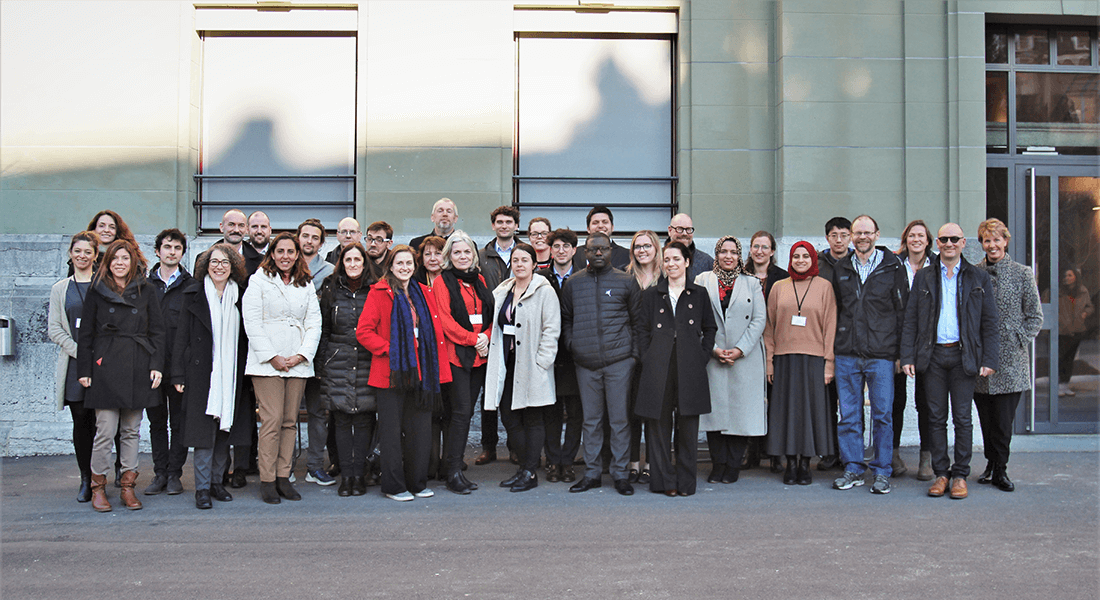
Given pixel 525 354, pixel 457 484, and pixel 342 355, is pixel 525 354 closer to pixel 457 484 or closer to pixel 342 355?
pixel 457 484

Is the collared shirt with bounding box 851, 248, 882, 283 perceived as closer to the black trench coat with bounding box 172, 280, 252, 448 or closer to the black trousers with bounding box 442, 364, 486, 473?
the black trousers with bounding box 442, 364, 486, 473

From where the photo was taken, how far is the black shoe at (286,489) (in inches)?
263

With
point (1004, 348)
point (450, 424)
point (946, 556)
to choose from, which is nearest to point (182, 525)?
point (450, 424)

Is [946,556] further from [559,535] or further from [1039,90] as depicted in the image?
[1039,90]

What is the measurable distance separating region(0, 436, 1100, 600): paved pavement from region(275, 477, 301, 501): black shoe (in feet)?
0.48

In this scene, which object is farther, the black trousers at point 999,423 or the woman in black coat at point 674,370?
the black trousers at point 999,423

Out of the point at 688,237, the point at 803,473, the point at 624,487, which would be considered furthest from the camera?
the point at 688,237

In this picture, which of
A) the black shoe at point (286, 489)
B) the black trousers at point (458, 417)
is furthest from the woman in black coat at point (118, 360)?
the black trousers at point (458, 417)

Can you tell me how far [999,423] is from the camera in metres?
7.13

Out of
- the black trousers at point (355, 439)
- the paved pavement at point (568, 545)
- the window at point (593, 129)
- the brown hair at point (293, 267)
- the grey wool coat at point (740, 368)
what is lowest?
the paved pavement at point (568, 545)

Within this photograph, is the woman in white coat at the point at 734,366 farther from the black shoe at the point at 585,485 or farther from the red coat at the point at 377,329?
the red coat at the point at 377,329

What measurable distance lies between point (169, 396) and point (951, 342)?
6.49m

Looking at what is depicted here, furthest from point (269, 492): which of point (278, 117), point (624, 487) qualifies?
point (278, 117)

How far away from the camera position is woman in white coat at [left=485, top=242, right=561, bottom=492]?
275 inches
